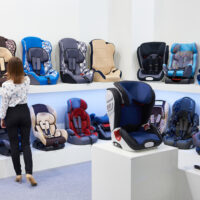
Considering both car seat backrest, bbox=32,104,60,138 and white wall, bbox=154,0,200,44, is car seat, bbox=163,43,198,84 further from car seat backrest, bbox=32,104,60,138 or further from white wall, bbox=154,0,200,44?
car seat backrest, bbox=32,104,60,138

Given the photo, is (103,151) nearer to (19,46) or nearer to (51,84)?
(51,84)

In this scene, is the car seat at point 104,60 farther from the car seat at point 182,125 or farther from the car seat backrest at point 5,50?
the car seat backrest at point 5,50

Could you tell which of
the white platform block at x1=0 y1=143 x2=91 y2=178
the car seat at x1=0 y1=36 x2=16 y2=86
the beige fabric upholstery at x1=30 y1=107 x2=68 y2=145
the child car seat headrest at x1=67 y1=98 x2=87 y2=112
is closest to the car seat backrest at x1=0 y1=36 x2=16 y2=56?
the car seat at x1=0 y1=36 x2=16 y2=86

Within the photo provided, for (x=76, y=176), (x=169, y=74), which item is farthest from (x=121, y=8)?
(x=76, y=176)

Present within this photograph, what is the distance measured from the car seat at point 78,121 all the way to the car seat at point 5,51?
1108 millimetres

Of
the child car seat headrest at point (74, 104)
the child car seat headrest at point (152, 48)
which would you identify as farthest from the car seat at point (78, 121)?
the child car seat headrest at point (152, 48)

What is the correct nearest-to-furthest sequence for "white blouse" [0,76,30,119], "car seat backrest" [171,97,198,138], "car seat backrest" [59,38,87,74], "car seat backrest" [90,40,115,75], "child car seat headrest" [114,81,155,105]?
1. "child car seat headrest" [114,81,155,105]
2. "white blouse" [0,76,30,119]
3. "car seat backrest" [171,97,198,138]
4. "car seat backrest" [59,38,87,74]
5. "car seat backrest" [90,40,115,75]

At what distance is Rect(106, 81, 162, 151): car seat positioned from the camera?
9.97 feet

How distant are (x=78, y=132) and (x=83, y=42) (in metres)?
1.55

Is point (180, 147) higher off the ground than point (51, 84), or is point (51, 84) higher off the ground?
point (51, 84)

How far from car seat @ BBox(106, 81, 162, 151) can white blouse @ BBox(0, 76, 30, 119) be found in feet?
3.99

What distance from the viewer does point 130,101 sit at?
3152mm

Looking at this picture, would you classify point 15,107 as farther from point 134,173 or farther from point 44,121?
point 134,173

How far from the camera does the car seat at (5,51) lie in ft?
16.3
